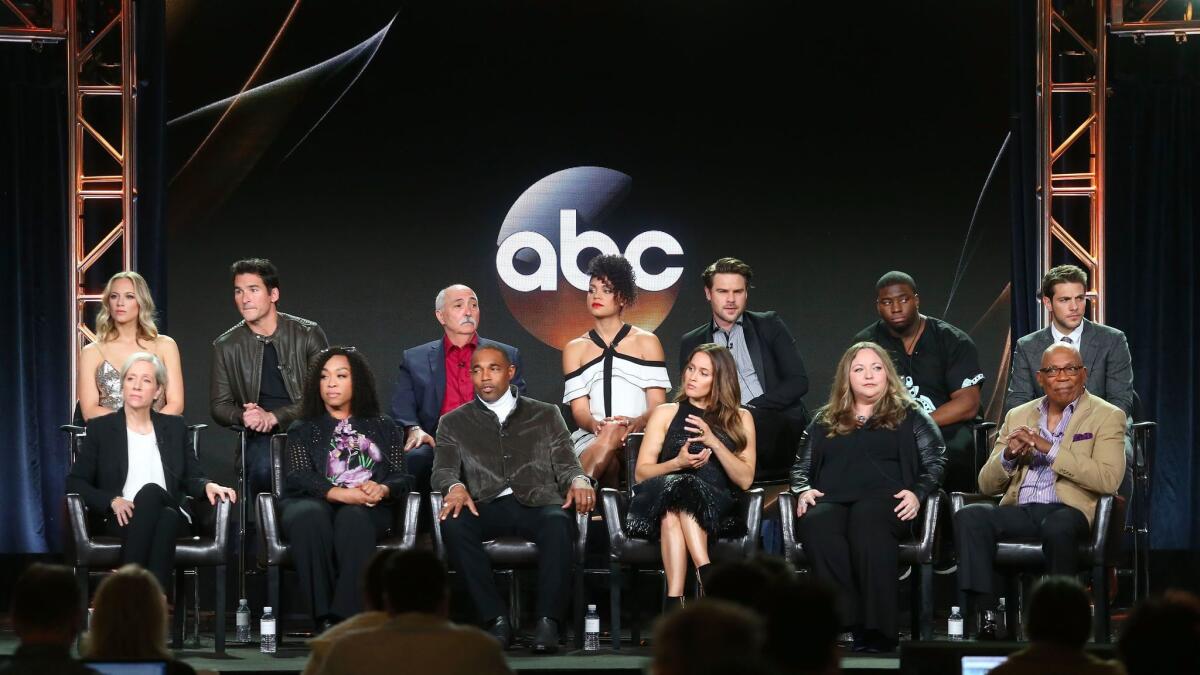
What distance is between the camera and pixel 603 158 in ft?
25.6

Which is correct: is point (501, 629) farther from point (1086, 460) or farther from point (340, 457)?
point (1086, 460)

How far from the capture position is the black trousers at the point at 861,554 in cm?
579

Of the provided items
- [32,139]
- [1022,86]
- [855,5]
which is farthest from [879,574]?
[32,139]

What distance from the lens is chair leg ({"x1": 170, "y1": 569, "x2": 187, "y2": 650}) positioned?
241 inches

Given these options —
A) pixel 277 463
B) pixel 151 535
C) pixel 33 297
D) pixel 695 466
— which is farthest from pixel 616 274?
pixel 33 297

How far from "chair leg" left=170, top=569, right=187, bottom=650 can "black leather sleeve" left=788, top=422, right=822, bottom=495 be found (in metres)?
2.36

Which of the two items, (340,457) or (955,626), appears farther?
(340,457)

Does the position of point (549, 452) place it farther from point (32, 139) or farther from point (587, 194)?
point (32, 139)

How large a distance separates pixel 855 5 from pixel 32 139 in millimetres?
3906

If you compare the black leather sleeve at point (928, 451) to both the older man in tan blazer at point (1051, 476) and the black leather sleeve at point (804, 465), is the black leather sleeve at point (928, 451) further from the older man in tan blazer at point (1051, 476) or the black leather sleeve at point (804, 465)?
the black leather sleeve at point (804, 465)

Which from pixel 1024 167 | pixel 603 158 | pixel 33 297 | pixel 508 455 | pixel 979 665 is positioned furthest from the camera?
pixel 603 158

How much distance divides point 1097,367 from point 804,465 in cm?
130

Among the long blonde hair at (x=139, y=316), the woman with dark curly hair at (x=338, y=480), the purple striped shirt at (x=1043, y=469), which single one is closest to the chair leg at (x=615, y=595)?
the woman with dark curly hair at (x=338, y=480)

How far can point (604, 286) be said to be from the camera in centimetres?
702
